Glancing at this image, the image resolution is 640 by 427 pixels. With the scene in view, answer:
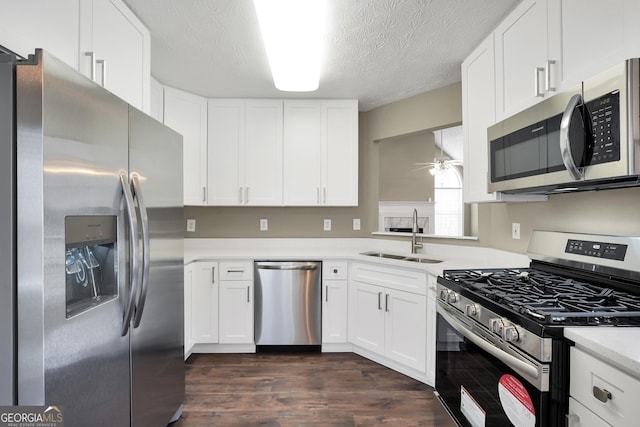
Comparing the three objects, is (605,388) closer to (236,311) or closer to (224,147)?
(236,311)

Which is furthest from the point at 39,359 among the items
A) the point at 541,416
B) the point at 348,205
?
the point at 348,205

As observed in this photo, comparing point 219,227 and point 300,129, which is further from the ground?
point 300,129

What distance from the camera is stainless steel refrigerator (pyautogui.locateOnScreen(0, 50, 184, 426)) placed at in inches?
36.0

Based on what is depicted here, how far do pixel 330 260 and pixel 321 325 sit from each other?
0.58 meters

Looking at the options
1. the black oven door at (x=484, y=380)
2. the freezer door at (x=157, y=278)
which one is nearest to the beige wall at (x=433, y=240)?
the black oven door at (x=484, y=380)

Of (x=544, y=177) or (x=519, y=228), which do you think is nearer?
(x=544, y=177)

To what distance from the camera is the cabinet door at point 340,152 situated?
3.40 meters

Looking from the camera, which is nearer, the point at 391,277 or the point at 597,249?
the point at 597,249

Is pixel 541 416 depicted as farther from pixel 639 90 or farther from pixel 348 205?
pixel 348 205

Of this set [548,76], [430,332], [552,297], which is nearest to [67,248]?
[552,297]

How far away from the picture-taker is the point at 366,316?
2.95 meters

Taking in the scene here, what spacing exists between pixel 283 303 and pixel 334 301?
45 centimetres

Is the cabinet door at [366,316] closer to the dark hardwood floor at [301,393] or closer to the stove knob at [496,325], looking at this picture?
the dark hardwood floor at [301,393]

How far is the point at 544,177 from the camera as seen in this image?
4.86 ft
